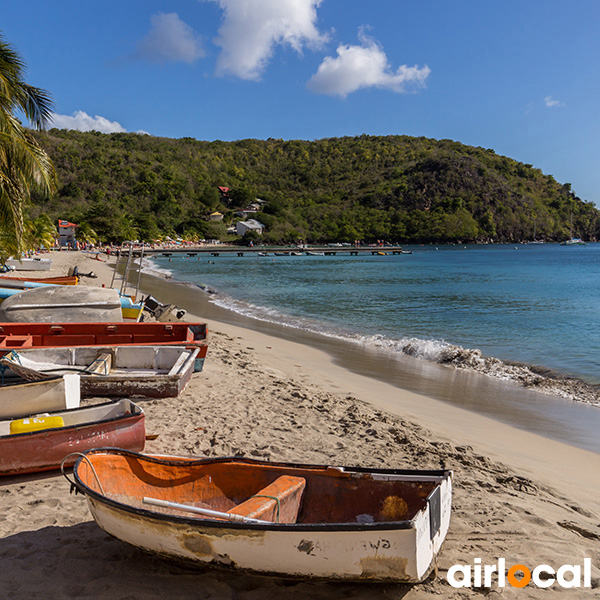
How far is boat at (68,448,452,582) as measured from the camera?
10.5 ft

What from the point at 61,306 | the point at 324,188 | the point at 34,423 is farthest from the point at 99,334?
the point at 324,188

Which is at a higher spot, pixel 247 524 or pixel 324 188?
pixel 324 188

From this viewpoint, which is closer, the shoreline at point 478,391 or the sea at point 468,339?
the shoreline at point 478,391

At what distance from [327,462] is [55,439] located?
2.89 meters

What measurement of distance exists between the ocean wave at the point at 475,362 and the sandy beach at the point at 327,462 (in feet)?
8.94

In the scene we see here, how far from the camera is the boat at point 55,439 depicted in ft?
16.5

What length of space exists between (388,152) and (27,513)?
179 meters

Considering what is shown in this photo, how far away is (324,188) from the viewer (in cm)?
15962

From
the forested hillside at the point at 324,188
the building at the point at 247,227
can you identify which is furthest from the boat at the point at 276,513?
the building at the point at 247,227

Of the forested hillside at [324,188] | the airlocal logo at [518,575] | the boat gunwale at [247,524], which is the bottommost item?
the airlocal logo at [518,575]

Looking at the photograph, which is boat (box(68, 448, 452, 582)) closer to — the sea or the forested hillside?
the sea

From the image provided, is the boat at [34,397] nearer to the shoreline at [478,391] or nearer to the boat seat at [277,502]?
the boat seat at [277,502]

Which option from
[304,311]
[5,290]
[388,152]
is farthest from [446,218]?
[5,290]

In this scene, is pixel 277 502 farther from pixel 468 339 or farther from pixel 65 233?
pixel 65 233
